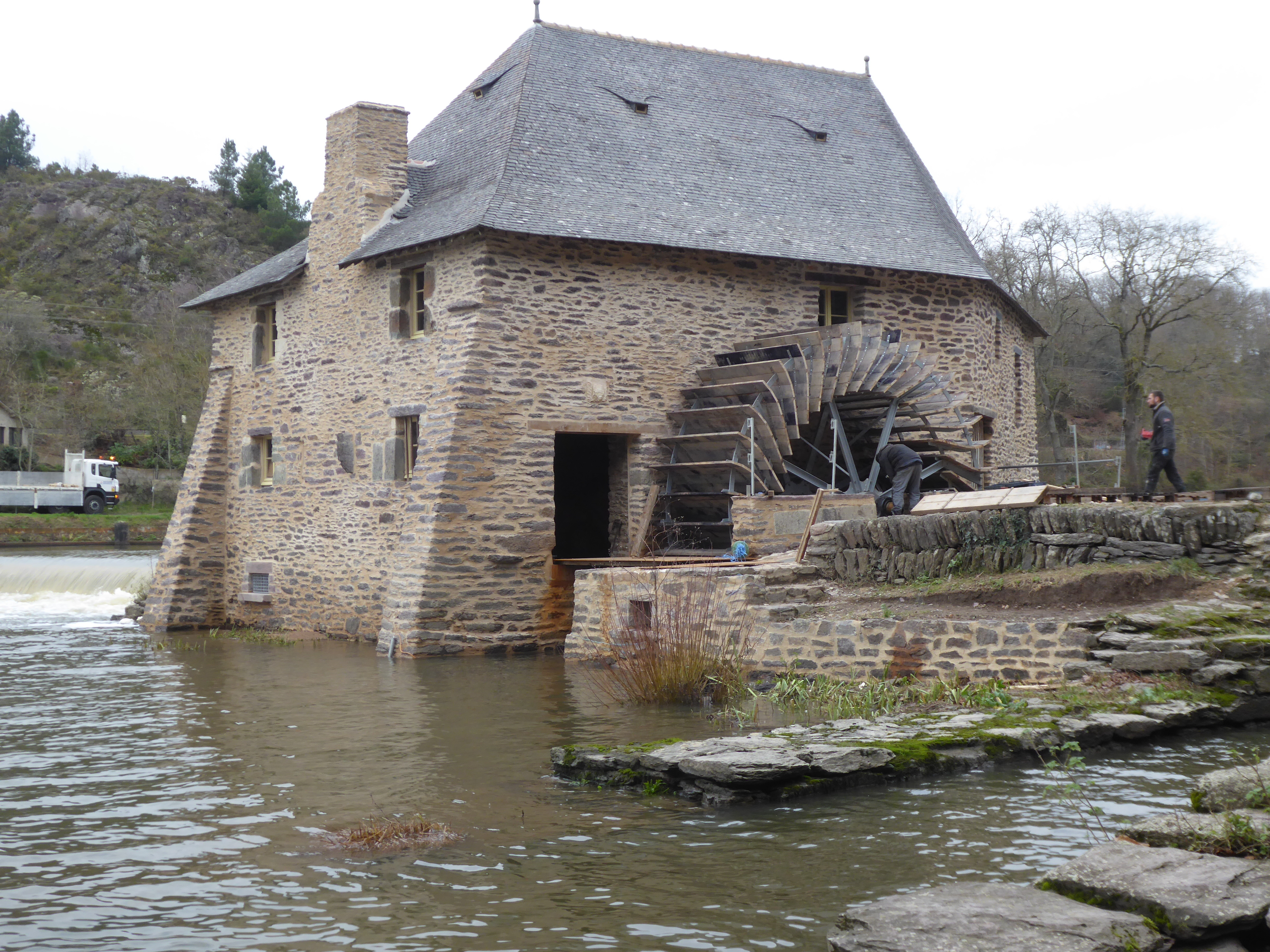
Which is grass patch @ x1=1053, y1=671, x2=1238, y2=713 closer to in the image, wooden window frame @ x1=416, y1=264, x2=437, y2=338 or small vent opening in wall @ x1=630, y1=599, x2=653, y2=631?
small vent opening in wall @ x1=630, y1=599, x2=653, y2=631

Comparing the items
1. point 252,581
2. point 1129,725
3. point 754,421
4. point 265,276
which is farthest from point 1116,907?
point 265,276

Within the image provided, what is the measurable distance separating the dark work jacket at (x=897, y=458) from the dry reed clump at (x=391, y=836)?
10.0 m

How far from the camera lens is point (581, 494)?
19516mm

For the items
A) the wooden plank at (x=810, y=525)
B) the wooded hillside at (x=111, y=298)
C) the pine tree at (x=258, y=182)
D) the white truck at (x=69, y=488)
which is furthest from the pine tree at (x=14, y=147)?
the wooden plank at (x=810, y=525)

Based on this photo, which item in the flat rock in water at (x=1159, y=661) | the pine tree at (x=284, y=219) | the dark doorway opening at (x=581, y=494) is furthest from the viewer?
the pine tree at (x=284, y=219)

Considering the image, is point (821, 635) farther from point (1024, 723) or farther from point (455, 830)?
point (455, 830)

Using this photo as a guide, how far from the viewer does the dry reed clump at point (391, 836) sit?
5957mm

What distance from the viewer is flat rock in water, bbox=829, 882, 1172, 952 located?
13.1ft

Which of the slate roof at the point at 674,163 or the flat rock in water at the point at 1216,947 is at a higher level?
the slate roof at the point at 674,163

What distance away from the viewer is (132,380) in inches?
1842

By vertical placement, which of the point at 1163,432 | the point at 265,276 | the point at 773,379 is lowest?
the point at 1163,432

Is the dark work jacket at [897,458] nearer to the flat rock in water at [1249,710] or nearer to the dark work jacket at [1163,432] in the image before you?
the dark work jacket at [1163,432]

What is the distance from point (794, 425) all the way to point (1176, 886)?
11634 mm

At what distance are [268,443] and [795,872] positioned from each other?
16.2 metres
